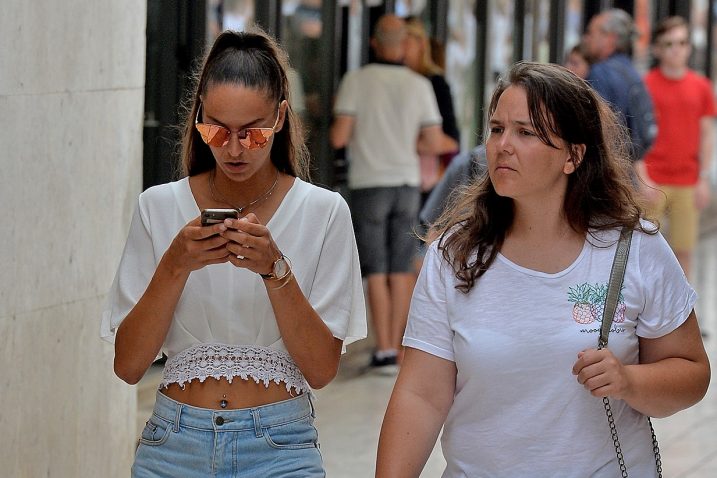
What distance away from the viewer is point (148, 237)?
3.40m

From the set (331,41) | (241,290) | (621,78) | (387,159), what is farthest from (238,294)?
(331,41)

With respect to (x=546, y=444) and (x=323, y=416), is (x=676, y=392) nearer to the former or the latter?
(x=546, y=444)

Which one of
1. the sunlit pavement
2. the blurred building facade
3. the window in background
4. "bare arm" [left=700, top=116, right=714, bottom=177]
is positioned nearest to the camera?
the sunlit pavement

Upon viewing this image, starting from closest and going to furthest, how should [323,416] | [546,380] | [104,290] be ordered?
[546,380] → [104,290] → [323,416]

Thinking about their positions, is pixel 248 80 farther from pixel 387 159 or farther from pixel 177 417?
pixel 387 159

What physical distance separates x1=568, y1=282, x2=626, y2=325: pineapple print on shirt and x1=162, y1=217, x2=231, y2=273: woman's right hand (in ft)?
2.58

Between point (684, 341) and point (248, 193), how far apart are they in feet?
3.58

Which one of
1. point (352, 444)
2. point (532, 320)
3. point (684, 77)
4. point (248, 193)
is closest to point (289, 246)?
point (248, 193)

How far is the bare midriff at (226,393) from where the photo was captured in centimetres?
327

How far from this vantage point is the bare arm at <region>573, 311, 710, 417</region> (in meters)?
3.06

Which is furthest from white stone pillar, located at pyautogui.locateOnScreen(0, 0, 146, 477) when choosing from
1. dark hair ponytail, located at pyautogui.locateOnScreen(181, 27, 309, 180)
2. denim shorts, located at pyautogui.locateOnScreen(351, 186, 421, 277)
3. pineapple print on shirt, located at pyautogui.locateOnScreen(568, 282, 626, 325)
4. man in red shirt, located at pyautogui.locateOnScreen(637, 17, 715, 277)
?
man in red shirt, located at pyautogui.locateOnScreen(637, 17, 715, 277)

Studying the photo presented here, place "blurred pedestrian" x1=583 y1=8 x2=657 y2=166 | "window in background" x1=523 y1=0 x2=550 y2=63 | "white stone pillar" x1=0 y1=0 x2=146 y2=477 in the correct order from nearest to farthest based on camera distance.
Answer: "white stone pillar" x1=0 y1=0 x2=146 y2=477, "blurred pedestrian" x1=583 y1=8 x2=657 y2=166, "window in background" x1=523 y1=0 x2=550 y2=63

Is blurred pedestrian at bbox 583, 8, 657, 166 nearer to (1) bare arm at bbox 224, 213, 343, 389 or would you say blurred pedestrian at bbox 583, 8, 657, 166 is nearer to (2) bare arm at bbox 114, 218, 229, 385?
(1) bare arm at bbox 224, 213, 343, 389

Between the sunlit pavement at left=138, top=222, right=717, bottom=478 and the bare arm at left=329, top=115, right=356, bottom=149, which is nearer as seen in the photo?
the sunlit pavement at left=138, top=222, right=717, bottom=478
